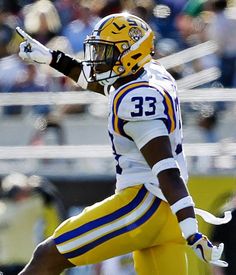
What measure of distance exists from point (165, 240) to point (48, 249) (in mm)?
547

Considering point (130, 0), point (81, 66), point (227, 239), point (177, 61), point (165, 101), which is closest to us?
point (165, 101)

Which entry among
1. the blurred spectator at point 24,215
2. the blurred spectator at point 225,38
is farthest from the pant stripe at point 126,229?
the blurred spectator at point 225,38

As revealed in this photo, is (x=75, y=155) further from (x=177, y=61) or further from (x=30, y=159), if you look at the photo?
(x=177, y=61)

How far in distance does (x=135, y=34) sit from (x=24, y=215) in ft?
9.18

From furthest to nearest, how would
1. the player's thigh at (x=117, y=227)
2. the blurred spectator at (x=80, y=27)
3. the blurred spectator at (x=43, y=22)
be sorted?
the blurred spectator at (x=43, y=22), the blurred spectator at (x=80, y=27), the player's thigh at (x=117, y=227)

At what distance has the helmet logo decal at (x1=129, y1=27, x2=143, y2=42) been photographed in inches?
206

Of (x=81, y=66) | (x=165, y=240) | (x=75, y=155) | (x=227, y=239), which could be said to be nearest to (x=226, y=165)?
(x=227, y=239)

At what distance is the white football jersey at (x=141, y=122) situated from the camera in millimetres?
4941

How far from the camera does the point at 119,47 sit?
5223mm

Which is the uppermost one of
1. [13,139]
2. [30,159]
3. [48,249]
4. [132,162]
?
[132,162]

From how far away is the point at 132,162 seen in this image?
513 centimetres

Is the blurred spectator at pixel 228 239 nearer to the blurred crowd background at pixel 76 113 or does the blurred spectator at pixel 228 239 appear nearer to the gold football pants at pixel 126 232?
the blurred crowd background at pixel 76 113

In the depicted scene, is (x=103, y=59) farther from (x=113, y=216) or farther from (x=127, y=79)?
(x=113, y=216)

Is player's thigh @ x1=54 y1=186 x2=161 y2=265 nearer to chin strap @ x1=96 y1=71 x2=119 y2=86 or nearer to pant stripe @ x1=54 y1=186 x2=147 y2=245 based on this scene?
pant stripe @ x1=54 y1=186 x2=147 y2=245
